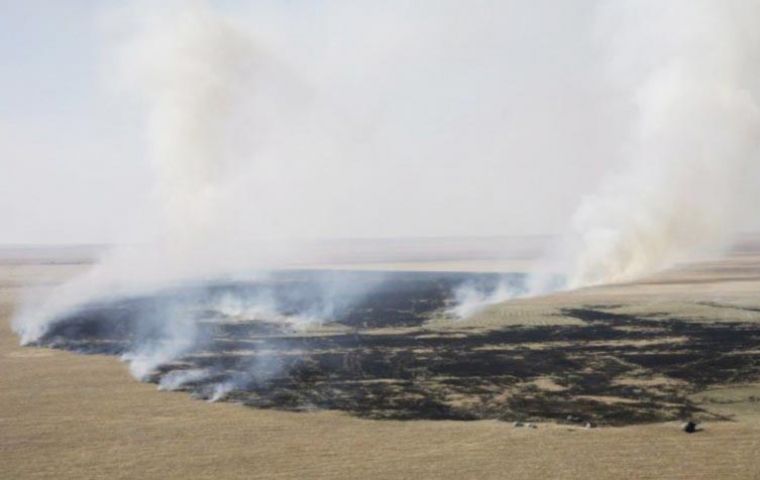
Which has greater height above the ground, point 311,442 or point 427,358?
point 427,358

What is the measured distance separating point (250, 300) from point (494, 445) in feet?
202

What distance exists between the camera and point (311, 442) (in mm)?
36219

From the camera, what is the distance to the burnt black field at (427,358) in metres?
42.7

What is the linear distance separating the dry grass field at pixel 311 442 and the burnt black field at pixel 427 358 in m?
2.04

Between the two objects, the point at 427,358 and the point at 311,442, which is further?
the point at 427,358

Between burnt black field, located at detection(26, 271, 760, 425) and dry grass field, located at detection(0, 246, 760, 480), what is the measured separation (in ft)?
6.70

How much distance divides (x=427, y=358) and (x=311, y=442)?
19303 mm

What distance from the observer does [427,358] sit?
178 ft

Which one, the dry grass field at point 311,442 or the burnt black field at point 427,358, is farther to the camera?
the burnt black field at point 427,358

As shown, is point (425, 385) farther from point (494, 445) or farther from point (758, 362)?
point (758, 362)

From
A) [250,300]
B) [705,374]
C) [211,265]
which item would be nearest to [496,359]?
[705,374]

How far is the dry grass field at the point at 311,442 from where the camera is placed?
32406 mm

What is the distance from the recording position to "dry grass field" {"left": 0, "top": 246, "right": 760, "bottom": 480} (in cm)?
3241

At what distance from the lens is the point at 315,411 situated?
41.4m
